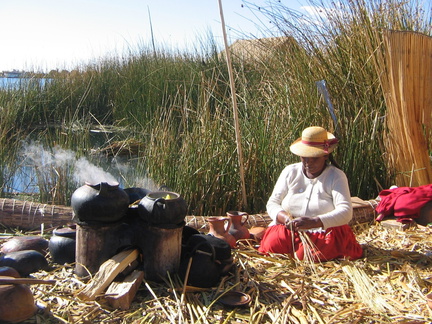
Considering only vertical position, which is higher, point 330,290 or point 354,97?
point 354,97

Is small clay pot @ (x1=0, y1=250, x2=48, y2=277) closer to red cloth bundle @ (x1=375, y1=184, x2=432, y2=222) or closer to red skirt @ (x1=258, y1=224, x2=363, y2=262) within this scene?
red skirt @ (x1=258, y1=224, x2=363, y2=262)

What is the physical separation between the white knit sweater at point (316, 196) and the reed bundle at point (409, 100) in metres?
1.64

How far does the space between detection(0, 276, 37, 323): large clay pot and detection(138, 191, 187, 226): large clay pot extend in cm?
68

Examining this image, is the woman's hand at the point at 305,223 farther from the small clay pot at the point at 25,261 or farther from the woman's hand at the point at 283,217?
the small clay pot at the point at 25,261

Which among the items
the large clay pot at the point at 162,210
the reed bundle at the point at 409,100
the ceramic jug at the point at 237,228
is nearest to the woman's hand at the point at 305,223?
the ceramic jug at the point at 237,228

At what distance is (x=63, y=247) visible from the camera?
285 cm

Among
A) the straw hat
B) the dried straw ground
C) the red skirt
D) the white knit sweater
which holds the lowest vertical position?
the dried straw ground

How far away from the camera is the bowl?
2.34 metres

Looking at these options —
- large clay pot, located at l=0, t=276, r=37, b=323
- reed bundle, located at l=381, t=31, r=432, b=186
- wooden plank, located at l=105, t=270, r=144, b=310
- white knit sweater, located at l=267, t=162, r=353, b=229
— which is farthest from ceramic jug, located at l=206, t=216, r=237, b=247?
reed bundle, located at l=381, t=31, r=432, b=186

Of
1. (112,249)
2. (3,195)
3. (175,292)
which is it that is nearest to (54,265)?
(112,249)

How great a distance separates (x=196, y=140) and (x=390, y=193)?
1.71m

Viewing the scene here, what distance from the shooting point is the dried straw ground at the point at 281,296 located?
224cm

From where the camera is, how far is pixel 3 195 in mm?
5059

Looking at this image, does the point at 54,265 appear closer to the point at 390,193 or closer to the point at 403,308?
the point at 403,308
